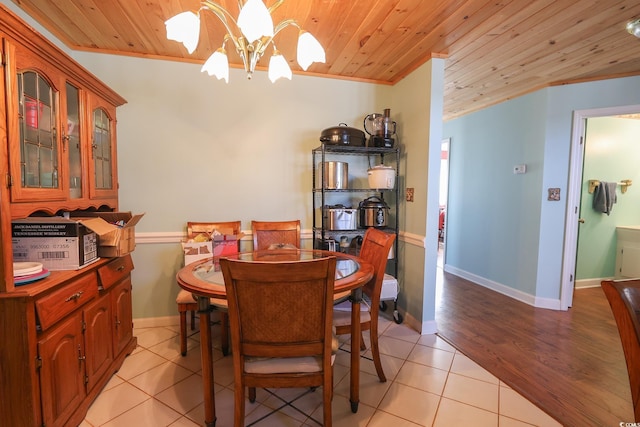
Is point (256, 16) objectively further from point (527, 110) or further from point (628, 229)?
point (628, 229)

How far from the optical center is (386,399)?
5.60 ft

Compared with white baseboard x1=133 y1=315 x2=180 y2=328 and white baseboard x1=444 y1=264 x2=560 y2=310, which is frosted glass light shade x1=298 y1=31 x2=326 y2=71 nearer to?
white baseboard x1=133 y1=315 x2=180 y2=328

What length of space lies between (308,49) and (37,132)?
1375mm

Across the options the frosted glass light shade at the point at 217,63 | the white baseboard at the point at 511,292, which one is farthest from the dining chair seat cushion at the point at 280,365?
the white baseboard at the point at 511,292

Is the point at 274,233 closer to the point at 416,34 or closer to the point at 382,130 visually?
the point at 382,130

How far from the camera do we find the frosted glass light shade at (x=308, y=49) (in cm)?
148

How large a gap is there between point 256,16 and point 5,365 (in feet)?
5.69

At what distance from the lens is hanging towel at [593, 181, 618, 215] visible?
11.5ft

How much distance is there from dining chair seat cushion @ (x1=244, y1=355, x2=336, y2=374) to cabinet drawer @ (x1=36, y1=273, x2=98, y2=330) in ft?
2.90

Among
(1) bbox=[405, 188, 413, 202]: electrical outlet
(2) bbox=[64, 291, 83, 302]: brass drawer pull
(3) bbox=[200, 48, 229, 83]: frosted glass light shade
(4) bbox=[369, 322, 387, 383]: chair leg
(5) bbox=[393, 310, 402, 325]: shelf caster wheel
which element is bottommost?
(5) bbox=[393, 310, 402, 325]: shelf caster wheel

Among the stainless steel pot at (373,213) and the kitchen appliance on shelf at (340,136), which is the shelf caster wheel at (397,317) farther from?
the kitchen appliance on shelf at (340,136)

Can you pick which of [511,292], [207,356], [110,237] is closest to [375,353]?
[207,356]

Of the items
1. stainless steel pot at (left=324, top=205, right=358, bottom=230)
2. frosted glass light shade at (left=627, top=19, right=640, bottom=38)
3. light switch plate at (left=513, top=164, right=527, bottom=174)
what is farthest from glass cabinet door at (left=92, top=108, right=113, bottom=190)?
light switch plate at (left=513, top=164, right=527, bottom=174)

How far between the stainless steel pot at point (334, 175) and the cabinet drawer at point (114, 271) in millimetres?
1670
